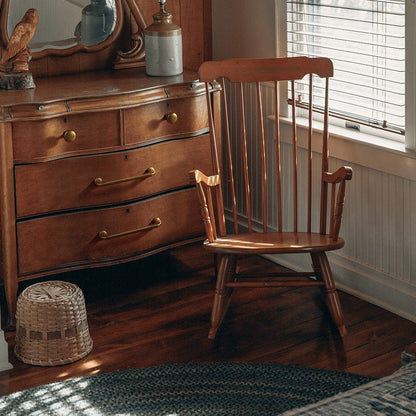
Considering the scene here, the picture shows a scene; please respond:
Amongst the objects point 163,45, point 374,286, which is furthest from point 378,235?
point 163,45

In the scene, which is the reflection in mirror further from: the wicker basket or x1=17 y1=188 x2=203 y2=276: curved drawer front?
the wicker basket

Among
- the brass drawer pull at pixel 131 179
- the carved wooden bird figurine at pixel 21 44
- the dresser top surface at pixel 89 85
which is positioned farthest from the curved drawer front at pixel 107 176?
the carved wooden bird figurine at pixel 21 44

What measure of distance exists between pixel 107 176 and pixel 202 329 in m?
0.74

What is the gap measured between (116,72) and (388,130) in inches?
51.4

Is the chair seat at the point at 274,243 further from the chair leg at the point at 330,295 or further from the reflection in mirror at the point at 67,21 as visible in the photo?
the reflection in mirror at the point at 67,21

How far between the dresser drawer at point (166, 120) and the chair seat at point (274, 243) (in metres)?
0.55

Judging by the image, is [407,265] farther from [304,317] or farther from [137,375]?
[137,375]

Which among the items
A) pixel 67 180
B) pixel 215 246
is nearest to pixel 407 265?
pixel 215 246

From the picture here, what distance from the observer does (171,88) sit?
325cm

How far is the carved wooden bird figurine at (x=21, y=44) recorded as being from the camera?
10.6ft

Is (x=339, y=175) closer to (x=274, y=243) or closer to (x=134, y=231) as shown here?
(x=274, y=243)

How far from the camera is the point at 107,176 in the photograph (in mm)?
3184

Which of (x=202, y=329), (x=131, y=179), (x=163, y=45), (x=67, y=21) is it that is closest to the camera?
(x=202, y=329)

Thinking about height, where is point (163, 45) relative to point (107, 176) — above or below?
above
